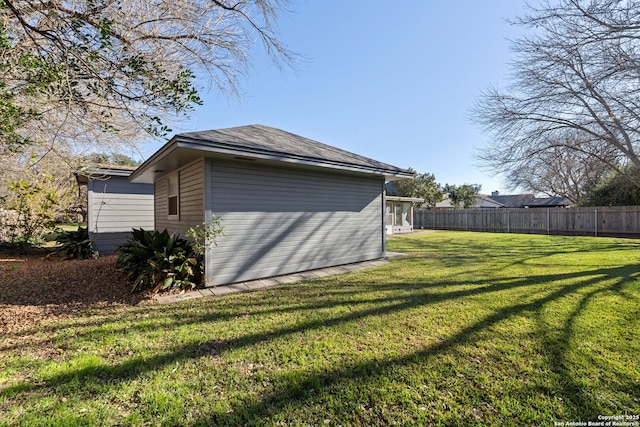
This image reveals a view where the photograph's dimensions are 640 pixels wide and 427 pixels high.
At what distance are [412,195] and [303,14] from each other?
78.9 feet

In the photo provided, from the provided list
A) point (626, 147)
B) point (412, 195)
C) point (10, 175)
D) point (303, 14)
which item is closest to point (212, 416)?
point (303, 14)

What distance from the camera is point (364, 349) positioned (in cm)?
283

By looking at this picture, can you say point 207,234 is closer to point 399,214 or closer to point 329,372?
point 329,372

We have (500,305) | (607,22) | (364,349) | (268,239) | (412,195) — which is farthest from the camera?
(412,195)

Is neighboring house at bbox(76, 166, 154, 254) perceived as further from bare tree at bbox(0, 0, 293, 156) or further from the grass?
the grass

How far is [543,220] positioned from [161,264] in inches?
828

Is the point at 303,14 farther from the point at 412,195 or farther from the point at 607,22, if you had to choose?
the point at 412,195

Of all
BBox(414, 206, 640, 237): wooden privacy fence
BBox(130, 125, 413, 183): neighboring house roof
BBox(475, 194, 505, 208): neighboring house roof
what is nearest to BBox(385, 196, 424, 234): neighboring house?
BBox(414, 206, 640, 237): wooden privacy fence

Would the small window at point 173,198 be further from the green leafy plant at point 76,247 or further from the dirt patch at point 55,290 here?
the green leafy plant at point 76,247

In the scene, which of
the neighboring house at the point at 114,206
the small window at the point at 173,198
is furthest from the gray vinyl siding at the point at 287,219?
the neighboring house at the point at 114,206

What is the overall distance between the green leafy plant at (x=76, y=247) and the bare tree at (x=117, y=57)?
4473mm

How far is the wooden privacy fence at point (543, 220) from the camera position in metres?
14.7

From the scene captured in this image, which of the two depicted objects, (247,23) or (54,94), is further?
(247,23)

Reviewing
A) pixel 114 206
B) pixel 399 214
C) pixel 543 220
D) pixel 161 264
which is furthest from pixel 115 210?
pixel 543 220
